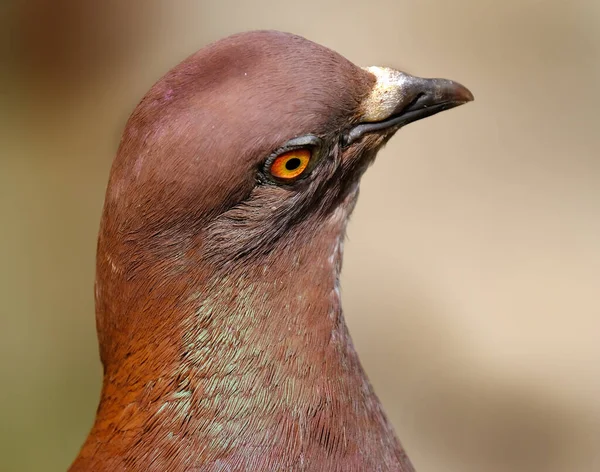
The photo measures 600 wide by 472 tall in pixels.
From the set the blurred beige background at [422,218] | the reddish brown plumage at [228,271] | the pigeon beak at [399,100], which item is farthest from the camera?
the blurred beige background at [422,218]

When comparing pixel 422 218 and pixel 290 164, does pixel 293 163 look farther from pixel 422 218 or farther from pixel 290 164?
pixel 422 218

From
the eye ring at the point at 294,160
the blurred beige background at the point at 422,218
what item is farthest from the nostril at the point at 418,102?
the blurred beige background at the point at 422,218

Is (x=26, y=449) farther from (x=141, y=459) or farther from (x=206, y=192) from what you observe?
(x=206, y=192)

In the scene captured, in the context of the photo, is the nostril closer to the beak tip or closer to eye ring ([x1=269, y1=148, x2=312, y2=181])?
the beak tip

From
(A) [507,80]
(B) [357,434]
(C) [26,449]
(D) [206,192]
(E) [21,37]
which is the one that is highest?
(A) [507,80]

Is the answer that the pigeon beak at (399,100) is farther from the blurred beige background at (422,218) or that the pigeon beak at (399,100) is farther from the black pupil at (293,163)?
the blurred beige background at (422,218)

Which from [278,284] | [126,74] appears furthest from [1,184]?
[278,284]

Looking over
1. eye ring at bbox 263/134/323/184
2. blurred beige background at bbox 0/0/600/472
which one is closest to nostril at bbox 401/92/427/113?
eye ring at bbox 263/134/323/184

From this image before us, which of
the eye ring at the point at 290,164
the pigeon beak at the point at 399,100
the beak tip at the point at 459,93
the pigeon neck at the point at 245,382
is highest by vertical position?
the beak tip at the point at 459,93

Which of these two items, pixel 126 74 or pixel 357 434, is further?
pixel 126 74
